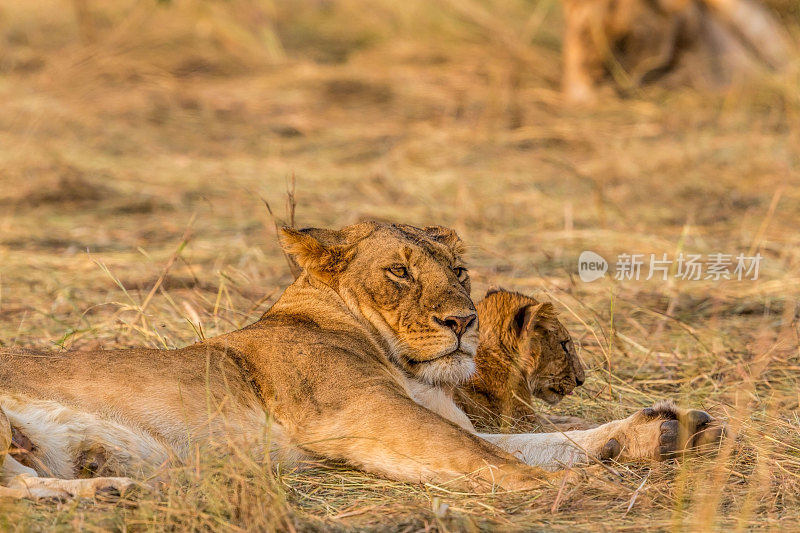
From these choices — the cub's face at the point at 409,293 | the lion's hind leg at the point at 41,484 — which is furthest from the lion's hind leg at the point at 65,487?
the cub's face at the point at 409,293

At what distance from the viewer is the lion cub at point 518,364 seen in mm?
4453

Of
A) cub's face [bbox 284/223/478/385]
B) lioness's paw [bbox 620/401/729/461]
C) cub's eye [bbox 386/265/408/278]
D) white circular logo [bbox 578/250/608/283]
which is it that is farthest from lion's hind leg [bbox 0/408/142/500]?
white circular logo [bbox 578/250/608/283]

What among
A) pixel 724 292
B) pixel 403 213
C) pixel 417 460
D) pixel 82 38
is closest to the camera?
pixel 417 460

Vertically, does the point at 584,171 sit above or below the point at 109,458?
below

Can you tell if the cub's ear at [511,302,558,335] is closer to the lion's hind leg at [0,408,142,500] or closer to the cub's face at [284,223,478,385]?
the cub's face at [284,223,478,385]

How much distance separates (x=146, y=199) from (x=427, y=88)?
4590mm

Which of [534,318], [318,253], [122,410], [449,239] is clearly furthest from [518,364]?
[122,410]

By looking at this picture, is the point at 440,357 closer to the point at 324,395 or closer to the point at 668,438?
the point at 324,395

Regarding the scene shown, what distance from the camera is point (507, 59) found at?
518 inches

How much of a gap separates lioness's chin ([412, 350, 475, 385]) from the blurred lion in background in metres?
8.74

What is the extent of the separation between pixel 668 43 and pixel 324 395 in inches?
389

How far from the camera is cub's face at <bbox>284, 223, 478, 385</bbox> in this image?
3785 mm

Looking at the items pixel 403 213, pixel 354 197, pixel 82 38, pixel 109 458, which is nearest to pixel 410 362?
pixel 109 458

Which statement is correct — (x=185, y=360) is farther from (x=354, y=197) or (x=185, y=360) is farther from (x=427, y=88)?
(x=427, y=88)
